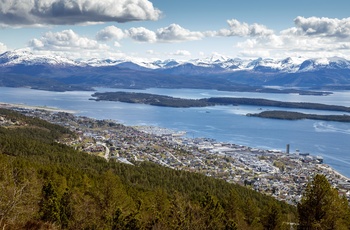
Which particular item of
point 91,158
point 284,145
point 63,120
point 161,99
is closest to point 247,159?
point 284,145

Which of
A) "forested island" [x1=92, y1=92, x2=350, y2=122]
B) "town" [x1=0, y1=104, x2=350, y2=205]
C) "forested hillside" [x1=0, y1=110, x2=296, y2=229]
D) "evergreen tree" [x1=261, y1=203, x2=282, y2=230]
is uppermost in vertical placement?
"forested island" [x1=92, y1=92, x2=350, y2=122]

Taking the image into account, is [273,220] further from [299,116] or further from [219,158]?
[299,116]

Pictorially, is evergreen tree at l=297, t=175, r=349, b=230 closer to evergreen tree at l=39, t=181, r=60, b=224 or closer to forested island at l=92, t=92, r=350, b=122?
evergreen tree at l=39, t=181, r=60, b=224

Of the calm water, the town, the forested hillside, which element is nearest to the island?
the calm water

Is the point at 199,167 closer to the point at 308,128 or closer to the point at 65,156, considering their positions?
the point at 65,156

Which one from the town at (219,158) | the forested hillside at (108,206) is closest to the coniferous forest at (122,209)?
the forested hillside at (108,206)

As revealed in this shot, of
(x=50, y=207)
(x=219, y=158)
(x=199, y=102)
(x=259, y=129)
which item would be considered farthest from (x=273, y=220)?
(x=199, y=102)

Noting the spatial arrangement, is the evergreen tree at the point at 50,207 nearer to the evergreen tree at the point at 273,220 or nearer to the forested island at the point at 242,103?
the evergreen tree at the point at 273,220

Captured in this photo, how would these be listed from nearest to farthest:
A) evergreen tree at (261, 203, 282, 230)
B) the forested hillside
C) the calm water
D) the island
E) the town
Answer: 1. the forested hillside
2. evergreen tree at (261, 203, 282, 230)
3. the town
4. the calm water
5. the island
